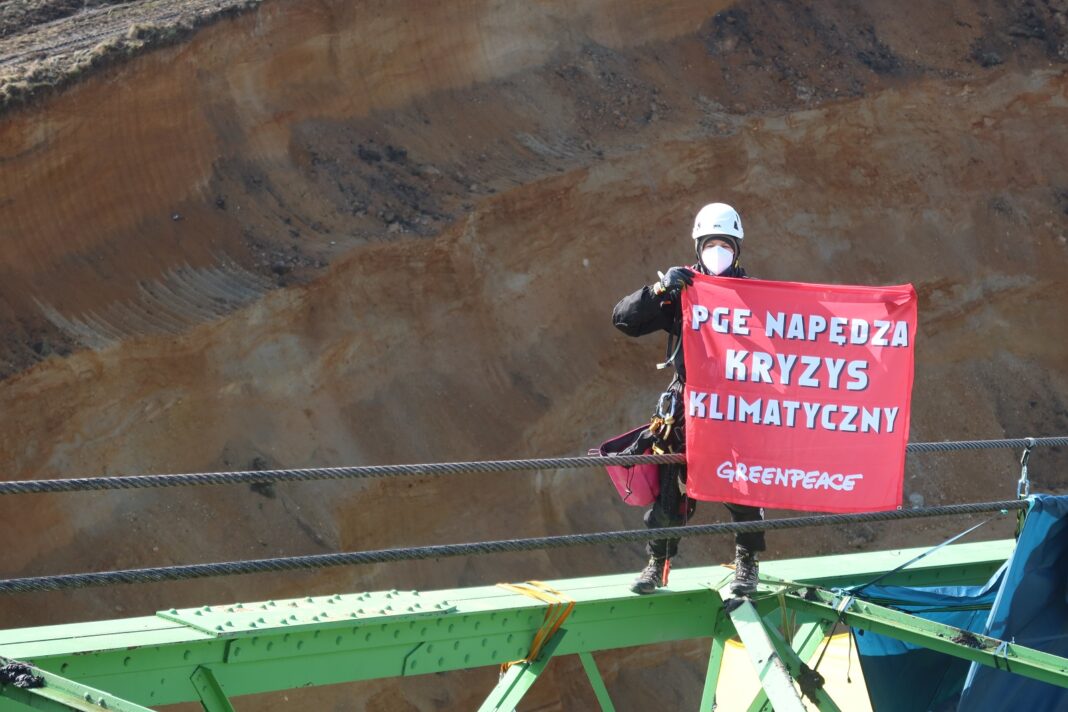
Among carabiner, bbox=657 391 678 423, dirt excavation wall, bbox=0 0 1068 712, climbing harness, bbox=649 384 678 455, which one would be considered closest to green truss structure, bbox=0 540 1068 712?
climbing harness, bbox=649 384 678 455

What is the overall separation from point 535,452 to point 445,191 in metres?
3.02

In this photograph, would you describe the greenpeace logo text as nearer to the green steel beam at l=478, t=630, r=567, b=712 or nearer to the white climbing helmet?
the green steel beam at l=478, t=630, r=567, b=712

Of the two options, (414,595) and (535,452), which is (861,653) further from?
(535,452)

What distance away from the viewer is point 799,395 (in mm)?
6965

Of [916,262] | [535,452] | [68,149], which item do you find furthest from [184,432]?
[916,262]

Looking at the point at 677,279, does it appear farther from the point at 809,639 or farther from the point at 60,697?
the point at 60,697

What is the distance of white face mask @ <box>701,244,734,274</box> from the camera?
24.5 feet

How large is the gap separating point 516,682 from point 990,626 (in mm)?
2594

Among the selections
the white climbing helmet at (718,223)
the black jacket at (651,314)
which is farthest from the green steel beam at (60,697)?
the white climbing helmet at (718,223)

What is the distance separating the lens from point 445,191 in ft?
48.5

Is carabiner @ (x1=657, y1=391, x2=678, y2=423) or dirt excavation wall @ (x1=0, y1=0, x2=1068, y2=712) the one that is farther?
dirt excavation wall @ (x1=0, y1=0, x2=1068, y2=712)

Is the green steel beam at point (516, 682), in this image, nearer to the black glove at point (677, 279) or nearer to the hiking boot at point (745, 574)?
the hiking boot at point (745, 574)

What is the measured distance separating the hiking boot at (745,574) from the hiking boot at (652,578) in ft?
1.28

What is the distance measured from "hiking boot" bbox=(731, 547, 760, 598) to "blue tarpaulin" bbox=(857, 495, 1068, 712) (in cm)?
81
